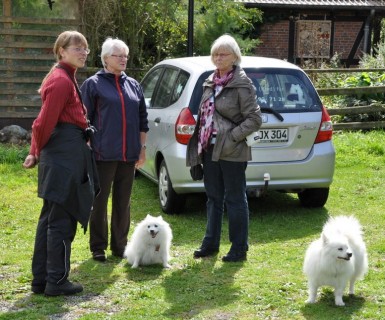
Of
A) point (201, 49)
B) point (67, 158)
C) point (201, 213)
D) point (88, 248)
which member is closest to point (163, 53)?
point (201, 49)

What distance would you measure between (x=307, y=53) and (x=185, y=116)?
19211 millimetres

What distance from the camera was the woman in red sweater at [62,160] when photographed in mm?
5395

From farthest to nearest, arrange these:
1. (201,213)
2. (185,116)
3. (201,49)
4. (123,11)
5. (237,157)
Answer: (201,49) < (123,11) < (201,213) < (185,116) < (237,157)

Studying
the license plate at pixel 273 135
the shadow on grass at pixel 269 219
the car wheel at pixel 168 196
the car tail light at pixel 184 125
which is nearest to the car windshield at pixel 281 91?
the car tail light at pixel 184 125

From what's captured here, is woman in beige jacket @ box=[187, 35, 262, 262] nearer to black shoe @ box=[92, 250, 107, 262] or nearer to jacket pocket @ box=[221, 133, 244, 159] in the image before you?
jacket pocket @ box=[221, 133, 244, 159]

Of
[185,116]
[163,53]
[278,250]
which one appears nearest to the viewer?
[278,250]

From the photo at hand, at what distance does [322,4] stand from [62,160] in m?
21.6

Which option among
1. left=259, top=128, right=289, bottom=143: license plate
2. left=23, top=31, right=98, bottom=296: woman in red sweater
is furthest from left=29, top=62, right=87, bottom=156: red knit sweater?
left=259, top=128, right=289, bottom=143: license plate

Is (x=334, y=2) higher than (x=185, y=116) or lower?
higher

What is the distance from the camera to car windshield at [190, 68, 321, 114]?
8.23 m

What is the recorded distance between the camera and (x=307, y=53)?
26.5m

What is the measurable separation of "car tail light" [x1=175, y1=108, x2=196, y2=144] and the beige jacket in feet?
4.99

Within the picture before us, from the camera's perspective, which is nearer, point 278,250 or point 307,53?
A: point 278,250

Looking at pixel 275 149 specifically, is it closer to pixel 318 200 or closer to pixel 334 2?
pixel 318 200
